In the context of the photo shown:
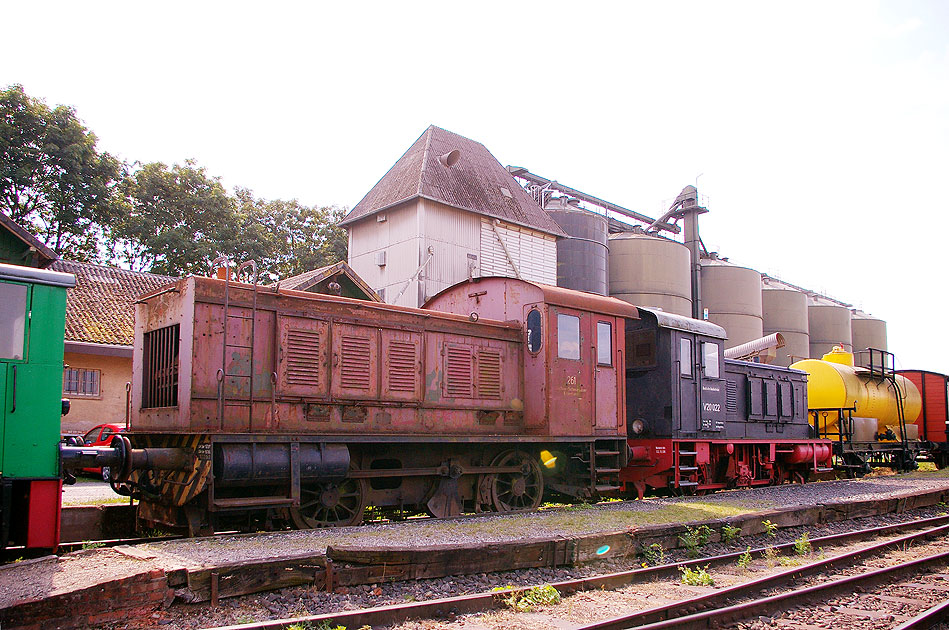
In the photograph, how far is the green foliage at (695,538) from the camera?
8.99m

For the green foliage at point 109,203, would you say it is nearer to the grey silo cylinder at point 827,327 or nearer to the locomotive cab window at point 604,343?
the locomotive cab window at point 604,343

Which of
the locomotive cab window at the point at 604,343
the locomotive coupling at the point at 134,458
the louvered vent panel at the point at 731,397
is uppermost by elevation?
the locomotive cab window at the point at 604,343

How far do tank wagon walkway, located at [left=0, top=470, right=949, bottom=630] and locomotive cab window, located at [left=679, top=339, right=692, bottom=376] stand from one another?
2651 mm

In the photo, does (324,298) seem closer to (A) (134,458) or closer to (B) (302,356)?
(B) (302,356)

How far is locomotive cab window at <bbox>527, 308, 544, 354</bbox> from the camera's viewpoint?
1163 cm

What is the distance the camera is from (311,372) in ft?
31.1

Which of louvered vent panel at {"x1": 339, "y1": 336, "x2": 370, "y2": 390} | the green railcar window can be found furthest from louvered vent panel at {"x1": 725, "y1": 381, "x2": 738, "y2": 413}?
the green railcar window

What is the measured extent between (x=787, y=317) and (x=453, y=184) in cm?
3046

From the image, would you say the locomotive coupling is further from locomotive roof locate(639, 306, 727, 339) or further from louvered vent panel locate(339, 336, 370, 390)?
locomotive roof locate(639, 306, 727, 339)

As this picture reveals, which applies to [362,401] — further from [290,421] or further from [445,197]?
[445,197]

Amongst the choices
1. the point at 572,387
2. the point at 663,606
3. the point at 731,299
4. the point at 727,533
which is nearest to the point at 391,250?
the point at 572,387

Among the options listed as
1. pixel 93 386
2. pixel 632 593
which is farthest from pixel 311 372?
pixel 93 386

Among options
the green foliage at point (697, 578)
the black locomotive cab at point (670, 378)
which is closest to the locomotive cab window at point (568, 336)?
the black locomotive cab at point (670, 378)

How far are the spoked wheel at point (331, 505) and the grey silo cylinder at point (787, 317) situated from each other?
4474cm
